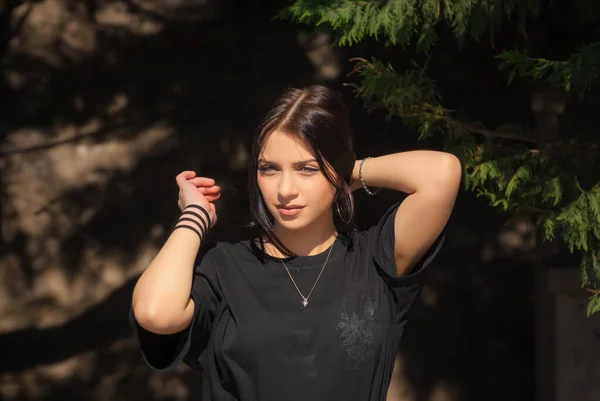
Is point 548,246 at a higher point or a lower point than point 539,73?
lower

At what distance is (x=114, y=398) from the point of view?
15.5 ft

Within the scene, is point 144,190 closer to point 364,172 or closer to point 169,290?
point 364,172

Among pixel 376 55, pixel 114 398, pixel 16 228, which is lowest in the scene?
pixel 114 398

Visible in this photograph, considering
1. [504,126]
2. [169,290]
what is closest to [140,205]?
[504,126]

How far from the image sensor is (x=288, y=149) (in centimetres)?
247

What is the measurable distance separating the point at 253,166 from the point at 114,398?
2.65 metres

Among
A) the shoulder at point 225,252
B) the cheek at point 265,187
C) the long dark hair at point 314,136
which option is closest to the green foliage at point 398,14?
the long dark hair at point 314,136

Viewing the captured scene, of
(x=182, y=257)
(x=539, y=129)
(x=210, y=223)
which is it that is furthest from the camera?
(x=539, y=129)

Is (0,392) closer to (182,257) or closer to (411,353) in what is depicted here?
(411,353)

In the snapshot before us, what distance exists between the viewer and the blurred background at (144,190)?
Answer: 4.58m

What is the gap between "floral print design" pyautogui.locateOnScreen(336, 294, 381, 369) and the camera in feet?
7.93

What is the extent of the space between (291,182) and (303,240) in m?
0.24

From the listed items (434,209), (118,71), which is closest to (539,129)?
(434,209)

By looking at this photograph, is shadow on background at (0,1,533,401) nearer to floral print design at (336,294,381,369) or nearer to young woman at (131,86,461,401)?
young woman at (131,86,461,401)
